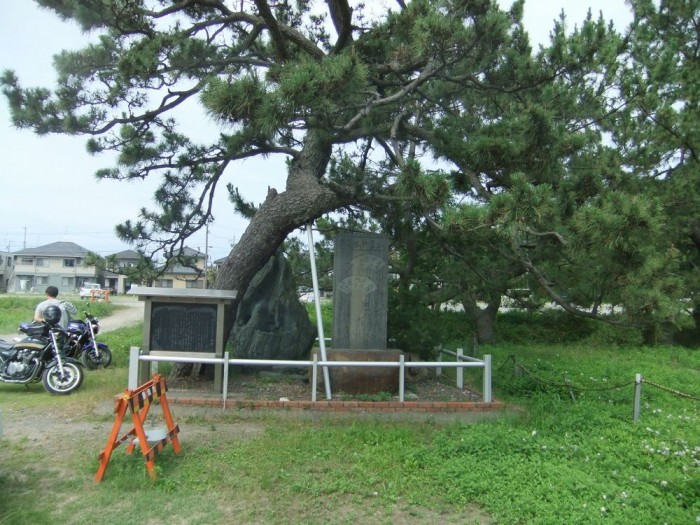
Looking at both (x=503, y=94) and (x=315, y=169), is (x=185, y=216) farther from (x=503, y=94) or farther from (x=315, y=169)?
(x=503, y=94)

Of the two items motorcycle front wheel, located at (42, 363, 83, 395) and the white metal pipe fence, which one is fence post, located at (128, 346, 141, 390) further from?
motorcycle front wheel, located at (42, 363, 83, 395)

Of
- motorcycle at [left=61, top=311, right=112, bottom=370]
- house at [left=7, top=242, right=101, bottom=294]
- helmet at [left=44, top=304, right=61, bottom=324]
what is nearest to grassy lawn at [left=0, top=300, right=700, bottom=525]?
helmet at [left=44, top=304, right=61, bottom=324]

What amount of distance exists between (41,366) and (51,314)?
906 mm

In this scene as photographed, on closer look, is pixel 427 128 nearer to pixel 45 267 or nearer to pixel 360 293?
pixel 360 293

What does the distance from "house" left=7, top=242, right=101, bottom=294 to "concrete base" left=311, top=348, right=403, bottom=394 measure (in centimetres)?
5475

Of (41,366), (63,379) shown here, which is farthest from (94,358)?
(63,379)

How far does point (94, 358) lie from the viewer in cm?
1120

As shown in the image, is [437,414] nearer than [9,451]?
No

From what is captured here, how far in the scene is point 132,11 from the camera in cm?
816

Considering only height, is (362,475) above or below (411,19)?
below

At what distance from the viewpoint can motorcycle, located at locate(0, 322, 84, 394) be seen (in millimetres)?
8570

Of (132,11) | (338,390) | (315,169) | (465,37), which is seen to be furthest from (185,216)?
(465,37)

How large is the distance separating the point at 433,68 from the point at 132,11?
13.9ft

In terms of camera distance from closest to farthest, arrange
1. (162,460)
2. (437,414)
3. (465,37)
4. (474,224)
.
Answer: (162,460), (474,224), (465,37), (437,414)
